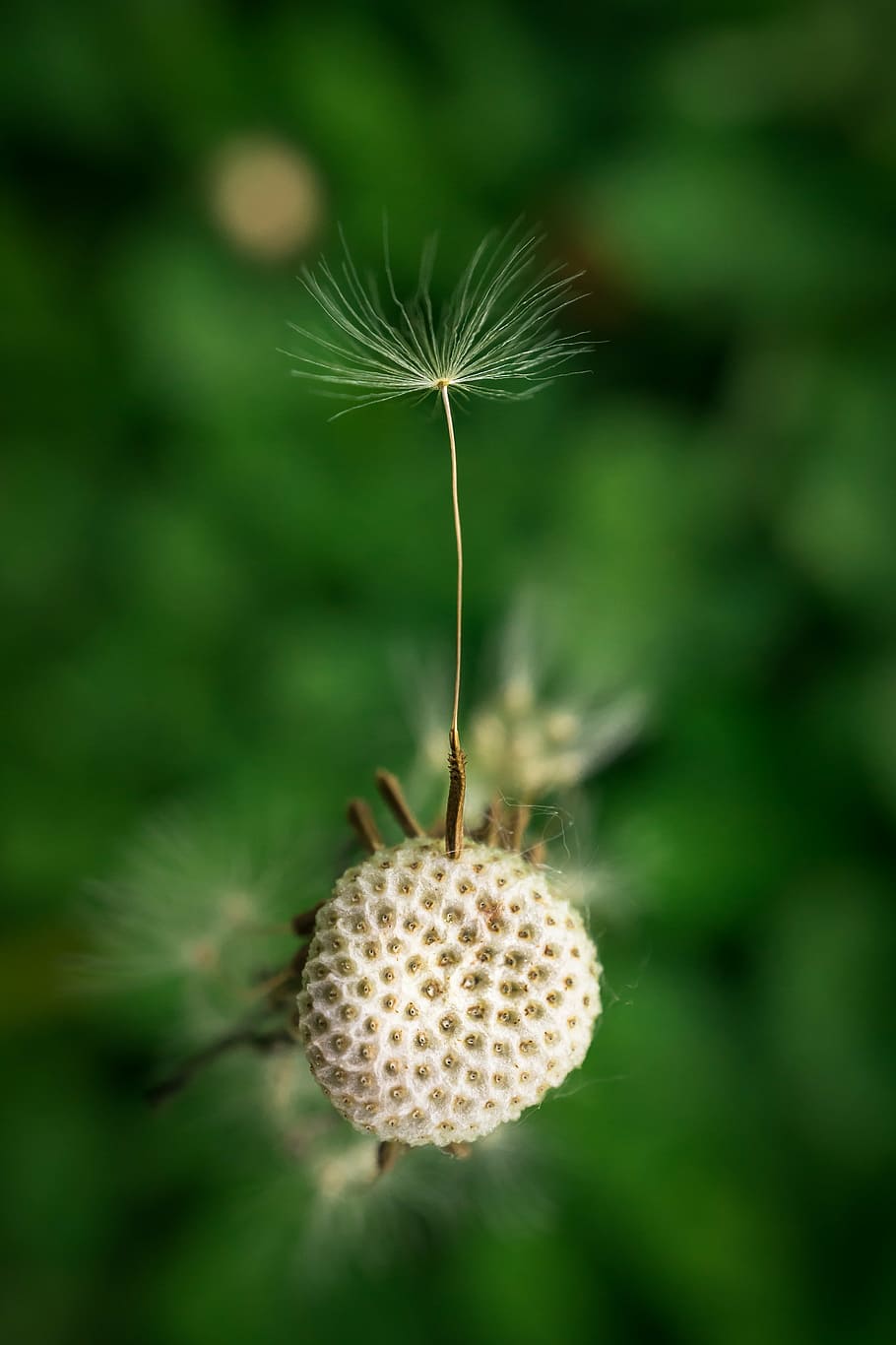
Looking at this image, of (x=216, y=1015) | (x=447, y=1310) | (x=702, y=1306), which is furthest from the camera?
(x=447, y=1310)

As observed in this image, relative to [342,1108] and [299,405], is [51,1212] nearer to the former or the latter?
[299,405]

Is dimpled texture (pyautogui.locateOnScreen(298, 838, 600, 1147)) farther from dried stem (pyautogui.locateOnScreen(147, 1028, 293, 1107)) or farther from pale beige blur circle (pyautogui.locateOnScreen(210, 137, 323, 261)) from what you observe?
pale beige blur circle (pyautogui.locateOnScreen(210, 137, 323, 261))

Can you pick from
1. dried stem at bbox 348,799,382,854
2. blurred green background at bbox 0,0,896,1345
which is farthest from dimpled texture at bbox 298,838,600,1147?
blurred green background at bbox 0,0,896,1345

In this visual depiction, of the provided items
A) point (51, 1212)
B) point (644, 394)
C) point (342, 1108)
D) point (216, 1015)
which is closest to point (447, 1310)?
point (51, 1212)

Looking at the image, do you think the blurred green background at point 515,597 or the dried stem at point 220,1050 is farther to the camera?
the blurred green background at point 515,597

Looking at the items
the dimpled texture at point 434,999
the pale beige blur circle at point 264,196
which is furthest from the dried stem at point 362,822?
the pale beige blur circle at point 264,196

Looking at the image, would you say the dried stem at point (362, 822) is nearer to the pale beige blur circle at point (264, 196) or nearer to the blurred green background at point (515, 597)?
the blurred green background at point (515, 597)
